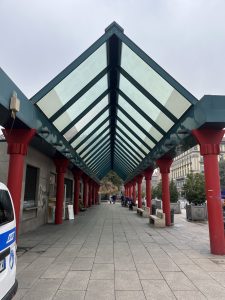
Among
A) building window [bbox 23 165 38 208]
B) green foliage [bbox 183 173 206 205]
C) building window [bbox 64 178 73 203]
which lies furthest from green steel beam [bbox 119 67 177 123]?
building window [bbox 64 178 73 203]

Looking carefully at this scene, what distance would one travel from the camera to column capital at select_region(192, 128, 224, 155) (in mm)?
7477

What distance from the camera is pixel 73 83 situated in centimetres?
896

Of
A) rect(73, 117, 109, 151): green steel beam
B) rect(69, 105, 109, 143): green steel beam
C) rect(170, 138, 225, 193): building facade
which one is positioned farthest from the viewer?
rect(170, 138, 225, 193): building facade

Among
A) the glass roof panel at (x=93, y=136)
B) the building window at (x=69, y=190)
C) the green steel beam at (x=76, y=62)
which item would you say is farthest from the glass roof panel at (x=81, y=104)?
the building window at (x=69, y=190)

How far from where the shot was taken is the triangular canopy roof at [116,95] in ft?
26.1

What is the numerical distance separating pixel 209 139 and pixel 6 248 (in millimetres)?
6402

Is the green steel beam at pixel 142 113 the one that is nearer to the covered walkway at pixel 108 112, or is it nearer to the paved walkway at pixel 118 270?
the covered walkway at pixel 108 112

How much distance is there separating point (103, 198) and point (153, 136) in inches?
1806

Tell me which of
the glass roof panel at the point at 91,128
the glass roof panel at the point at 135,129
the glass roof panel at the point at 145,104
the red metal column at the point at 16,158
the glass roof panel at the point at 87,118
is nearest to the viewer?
the red metal column at the point at 16,158

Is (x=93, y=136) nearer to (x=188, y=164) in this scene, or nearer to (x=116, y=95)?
(x=116, y=95)

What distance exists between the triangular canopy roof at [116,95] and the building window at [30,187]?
6.33ft

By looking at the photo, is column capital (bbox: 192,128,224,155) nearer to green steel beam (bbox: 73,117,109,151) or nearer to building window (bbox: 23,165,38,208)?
building window (bbox: 23,165,38,208)

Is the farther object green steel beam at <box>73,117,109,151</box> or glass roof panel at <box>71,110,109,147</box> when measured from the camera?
green steel beam at <box>73,117,109,151</box>

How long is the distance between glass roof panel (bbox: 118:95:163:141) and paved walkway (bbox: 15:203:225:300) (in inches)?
211
